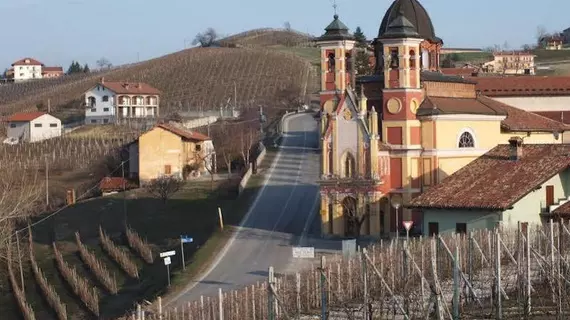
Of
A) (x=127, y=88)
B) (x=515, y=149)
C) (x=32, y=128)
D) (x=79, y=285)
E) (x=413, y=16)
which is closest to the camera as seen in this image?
(x=79, y=285)

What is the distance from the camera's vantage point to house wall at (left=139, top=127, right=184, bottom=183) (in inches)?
3445

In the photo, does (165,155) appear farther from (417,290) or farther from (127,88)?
(127,88)

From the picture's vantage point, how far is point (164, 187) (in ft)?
249

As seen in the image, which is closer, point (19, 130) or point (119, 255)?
point (119, 255)

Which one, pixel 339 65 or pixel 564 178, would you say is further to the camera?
pixel 339 65

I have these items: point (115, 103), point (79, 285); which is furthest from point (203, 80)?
point (79, 285)

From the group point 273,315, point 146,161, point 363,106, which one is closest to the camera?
point 273,315

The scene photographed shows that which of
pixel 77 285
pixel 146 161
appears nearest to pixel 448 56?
pixel 146 161

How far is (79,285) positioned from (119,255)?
684 centimetres

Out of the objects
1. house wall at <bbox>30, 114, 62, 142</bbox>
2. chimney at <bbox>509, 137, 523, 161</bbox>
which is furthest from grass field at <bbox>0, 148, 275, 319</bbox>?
house wall at <bbox>30, 114, 62, 142</bbox>

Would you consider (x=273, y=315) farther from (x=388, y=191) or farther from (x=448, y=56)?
(x=448, y=56)

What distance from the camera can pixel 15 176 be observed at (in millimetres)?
89875

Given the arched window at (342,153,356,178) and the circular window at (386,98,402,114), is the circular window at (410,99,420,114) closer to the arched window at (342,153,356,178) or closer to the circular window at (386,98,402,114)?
the circular window at (386,98,402,114)

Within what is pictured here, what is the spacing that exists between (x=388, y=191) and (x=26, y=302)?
1834 cm
